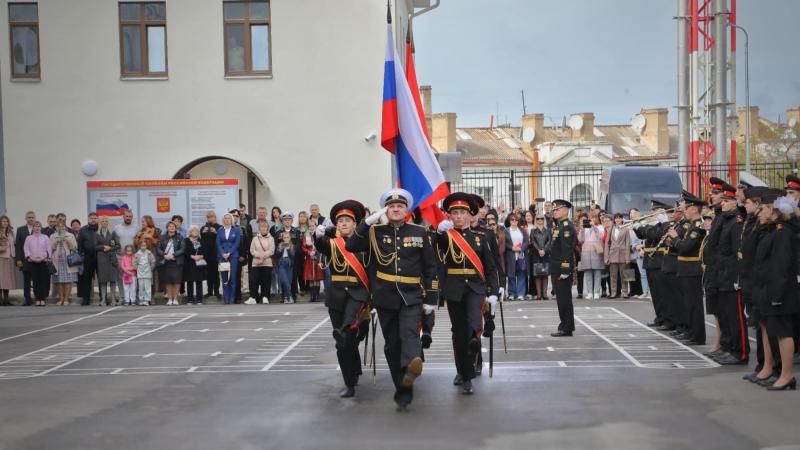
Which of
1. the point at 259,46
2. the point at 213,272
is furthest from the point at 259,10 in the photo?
the point at 213,272

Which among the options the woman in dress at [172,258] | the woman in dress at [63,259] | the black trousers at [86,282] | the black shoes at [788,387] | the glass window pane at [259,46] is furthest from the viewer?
the glass window pane at [259,46]

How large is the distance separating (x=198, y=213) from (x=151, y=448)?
1633 centimetres

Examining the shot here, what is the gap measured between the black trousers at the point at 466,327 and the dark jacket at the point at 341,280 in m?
0.96

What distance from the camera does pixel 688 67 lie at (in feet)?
111

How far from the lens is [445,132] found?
72.6 meters

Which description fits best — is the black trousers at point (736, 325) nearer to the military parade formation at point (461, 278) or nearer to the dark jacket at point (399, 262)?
the military parade formation at point (461, 278)

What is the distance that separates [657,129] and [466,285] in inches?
2791

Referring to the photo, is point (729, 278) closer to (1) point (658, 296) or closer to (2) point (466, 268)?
(2) point (466, 268)

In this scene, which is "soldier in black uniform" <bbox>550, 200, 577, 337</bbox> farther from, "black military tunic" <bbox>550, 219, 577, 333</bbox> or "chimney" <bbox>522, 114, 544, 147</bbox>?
"chimney" <bbox>522, 114, 544, 147</bbox>

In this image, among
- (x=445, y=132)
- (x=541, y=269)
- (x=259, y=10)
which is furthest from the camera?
(x=445, y=132)

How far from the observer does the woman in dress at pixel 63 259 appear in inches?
900

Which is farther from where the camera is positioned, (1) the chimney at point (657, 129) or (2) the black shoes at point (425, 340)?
(1) the chimney at point (657, 129)

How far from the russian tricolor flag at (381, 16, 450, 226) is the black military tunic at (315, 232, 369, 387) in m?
1.56

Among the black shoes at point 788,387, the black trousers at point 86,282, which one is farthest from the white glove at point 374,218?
the black trousers at point 86,282
